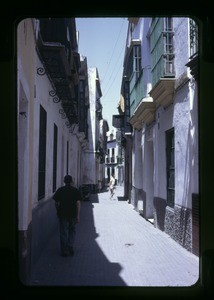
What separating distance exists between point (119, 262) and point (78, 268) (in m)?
0.85

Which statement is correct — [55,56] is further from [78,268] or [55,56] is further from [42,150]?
[78,268]

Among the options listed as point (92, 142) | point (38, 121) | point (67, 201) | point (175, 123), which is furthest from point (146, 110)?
point (92, 142)

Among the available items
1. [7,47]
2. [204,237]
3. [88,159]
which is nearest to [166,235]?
[204,237]

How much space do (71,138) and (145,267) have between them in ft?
33.8

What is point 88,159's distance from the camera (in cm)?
3231

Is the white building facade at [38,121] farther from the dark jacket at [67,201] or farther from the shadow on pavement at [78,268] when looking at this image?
the dark jacket at [67,201]

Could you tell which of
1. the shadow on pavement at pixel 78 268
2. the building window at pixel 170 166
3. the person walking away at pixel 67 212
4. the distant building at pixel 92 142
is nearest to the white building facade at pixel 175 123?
the building window at pixel 170 166

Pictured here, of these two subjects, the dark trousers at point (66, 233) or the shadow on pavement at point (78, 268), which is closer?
the shadow on pavement at point (78, 268)

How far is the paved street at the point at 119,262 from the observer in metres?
6.07

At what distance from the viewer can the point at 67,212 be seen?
7812 millimetres

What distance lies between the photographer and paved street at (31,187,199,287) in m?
6.07

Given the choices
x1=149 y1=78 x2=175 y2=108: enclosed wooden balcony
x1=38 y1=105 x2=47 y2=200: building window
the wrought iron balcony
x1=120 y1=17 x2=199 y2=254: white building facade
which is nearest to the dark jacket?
x1=38 y1=105 x2=47 y2=200: building window

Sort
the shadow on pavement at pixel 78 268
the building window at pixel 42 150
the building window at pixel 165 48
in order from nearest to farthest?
the shadow on pavement at pixel 78 268 < the building window at pixel 42 150 < the building window at pixel 165 48

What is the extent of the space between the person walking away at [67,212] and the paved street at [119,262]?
22cm
